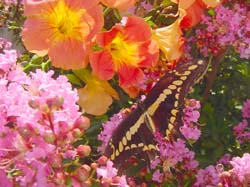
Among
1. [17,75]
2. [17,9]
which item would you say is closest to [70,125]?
[17,75]

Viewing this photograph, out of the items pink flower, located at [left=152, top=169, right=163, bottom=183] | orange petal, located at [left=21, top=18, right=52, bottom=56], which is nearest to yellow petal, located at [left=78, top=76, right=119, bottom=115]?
orange petal, located at [left=21, top=18, right=52, bottom=56]

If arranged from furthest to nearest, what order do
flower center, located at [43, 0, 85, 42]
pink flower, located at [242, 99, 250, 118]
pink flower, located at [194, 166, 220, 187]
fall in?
1. pink flower, located at [242, 99, 250, 118]
2. pink flower, located at [194, 166, 220, 187]
3. flower center, located at [43, 0, 85, 42]

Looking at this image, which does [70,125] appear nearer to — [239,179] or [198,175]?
[239,179]

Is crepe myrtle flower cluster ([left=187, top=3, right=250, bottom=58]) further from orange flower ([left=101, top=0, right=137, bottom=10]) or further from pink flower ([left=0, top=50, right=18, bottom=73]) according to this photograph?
pink flower ([left=0, top=50, right=18, bottom=73])

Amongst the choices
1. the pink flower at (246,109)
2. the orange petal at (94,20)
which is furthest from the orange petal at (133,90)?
the pink flower at (246,109)

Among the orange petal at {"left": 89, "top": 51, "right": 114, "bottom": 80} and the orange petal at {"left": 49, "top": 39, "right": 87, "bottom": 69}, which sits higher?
the orange petal at {"left": 49, "top": 39, "right": 87, "bottom": 69}

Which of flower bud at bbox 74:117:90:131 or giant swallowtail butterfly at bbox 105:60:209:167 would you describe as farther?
giant swallowtail butterfly at bbox 105:60:209:167

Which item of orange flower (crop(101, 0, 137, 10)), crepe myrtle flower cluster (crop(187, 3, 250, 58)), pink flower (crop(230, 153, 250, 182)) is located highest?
orange flower (crop(101, 0, 137, 10))
